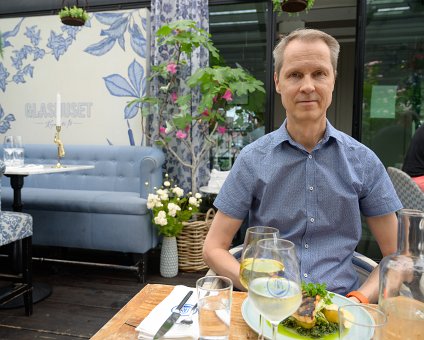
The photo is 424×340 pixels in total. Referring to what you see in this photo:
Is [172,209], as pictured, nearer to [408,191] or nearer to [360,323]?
[408,191]

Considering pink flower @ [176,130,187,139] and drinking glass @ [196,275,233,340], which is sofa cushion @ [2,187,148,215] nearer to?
pink flower @ [176,130,187,139]

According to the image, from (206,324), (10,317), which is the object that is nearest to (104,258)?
(10,317)

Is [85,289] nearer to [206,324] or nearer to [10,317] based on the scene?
[10,317]

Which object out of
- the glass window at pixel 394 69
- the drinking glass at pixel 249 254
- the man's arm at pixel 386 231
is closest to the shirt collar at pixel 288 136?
the man's arm at pixel 386 231

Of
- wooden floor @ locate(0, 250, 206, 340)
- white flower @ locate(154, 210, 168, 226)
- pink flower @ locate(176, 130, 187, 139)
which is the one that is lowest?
wooden floor @ locate(0, 250, 206, 340)

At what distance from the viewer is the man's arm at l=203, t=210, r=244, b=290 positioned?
1.10 m

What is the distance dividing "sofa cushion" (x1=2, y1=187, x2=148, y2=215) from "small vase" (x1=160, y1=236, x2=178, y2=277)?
0.32 metres

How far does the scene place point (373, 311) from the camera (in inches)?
23.3

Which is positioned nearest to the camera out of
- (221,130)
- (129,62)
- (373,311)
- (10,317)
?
(373,311)

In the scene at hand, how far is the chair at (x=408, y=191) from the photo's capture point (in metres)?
1.96

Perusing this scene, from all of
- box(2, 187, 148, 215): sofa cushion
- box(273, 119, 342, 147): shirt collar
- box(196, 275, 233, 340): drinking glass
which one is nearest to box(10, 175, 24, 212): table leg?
box(2, 187, 148, 215): sofa cushion

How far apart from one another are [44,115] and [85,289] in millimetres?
2370

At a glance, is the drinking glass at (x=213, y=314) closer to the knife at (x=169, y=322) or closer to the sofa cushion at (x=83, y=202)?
the knife at (x=169, y=322)

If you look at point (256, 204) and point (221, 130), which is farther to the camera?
point (221, 130)
